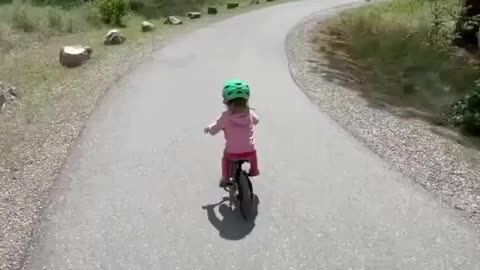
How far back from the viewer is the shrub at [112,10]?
20.6m

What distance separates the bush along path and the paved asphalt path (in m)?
0.29

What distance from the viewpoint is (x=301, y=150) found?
27.4 ft

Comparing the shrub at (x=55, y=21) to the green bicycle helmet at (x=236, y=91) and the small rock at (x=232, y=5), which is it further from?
the green bicycle helmet at (x=236, y=91)

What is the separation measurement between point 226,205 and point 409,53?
40.0ft

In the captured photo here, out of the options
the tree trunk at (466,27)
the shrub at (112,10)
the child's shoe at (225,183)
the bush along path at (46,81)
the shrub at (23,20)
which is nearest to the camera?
the child's shoe at (225,183)

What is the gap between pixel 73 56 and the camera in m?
14.4

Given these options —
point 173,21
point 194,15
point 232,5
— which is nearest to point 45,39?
point 173,21

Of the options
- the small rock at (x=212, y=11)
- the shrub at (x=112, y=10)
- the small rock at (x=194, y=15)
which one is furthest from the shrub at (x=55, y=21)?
the small rock at (x=212, y=11)

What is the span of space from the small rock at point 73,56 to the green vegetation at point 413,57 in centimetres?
691

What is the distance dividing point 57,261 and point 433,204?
→ 13.1 ft

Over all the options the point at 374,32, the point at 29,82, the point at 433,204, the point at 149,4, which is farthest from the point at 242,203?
the point at 149,4

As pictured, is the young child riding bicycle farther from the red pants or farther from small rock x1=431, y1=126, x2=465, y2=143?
small rock x1=431, y1=126, x2=465, y2=143

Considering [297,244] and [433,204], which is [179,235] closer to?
[297,244]

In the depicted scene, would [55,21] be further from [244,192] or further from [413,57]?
[244,192]
